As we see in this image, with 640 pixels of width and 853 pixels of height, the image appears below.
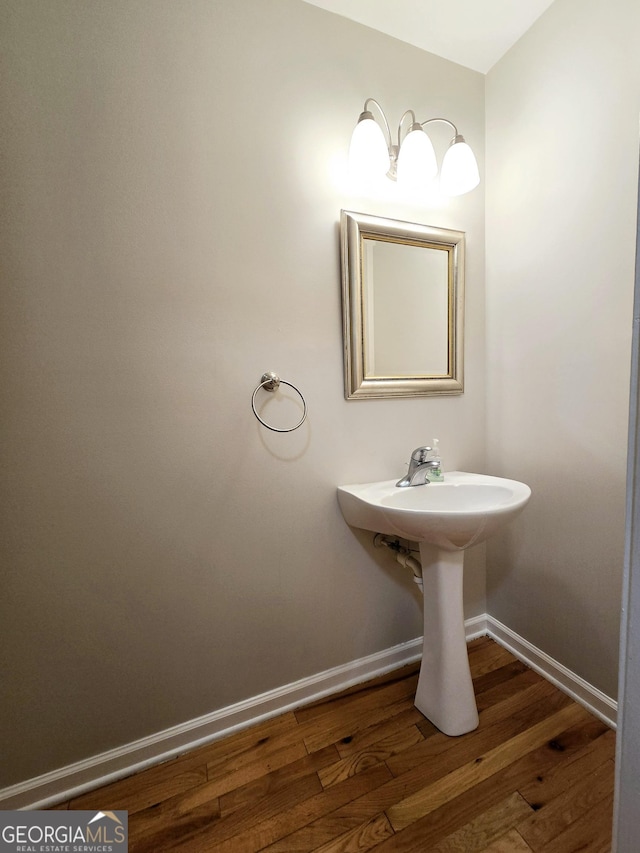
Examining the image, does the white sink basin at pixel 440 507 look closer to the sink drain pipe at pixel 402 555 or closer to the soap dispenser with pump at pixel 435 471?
the soap dispenser with pump at pixel 435 471

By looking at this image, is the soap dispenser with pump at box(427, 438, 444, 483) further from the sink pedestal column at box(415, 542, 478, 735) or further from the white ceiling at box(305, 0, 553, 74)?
the white ceiling at box(305, 0, 553, 74)

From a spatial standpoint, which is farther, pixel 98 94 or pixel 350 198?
pixel 350 198

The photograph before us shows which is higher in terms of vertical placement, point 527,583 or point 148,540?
point 148,540

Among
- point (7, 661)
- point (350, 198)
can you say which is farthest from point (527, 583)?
point (7, 661)

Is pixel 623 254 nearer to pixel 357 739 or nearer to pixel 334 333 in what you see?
pixel 334 333

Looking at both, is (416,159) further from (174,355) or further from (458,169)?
(174,355)

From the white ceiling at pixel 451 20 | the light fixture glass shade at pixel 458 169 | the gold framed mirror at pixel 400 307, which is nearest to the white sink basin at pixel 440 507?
the gold framed mirror at pixel 400 307

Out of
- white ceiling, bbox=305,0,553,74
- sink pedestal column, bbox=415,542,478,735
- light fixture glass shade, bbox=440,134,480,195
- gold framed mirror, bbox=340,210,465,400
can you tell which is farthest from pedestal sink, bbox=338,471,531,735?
white ceiling, bbox=305,0,553,74

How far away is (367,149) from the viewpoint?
116 centimetres

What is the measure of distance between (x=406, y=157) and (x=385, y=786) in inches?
76.4

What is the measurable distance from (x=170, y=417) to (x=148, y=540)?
0.38m

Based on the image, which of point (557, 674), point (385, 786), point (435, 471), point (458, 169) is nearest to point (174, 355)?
point (435, 471)

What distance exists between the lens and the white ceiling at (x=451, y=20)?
1.20 meters

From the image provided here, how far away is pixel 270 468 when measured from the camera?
4.02 ft
